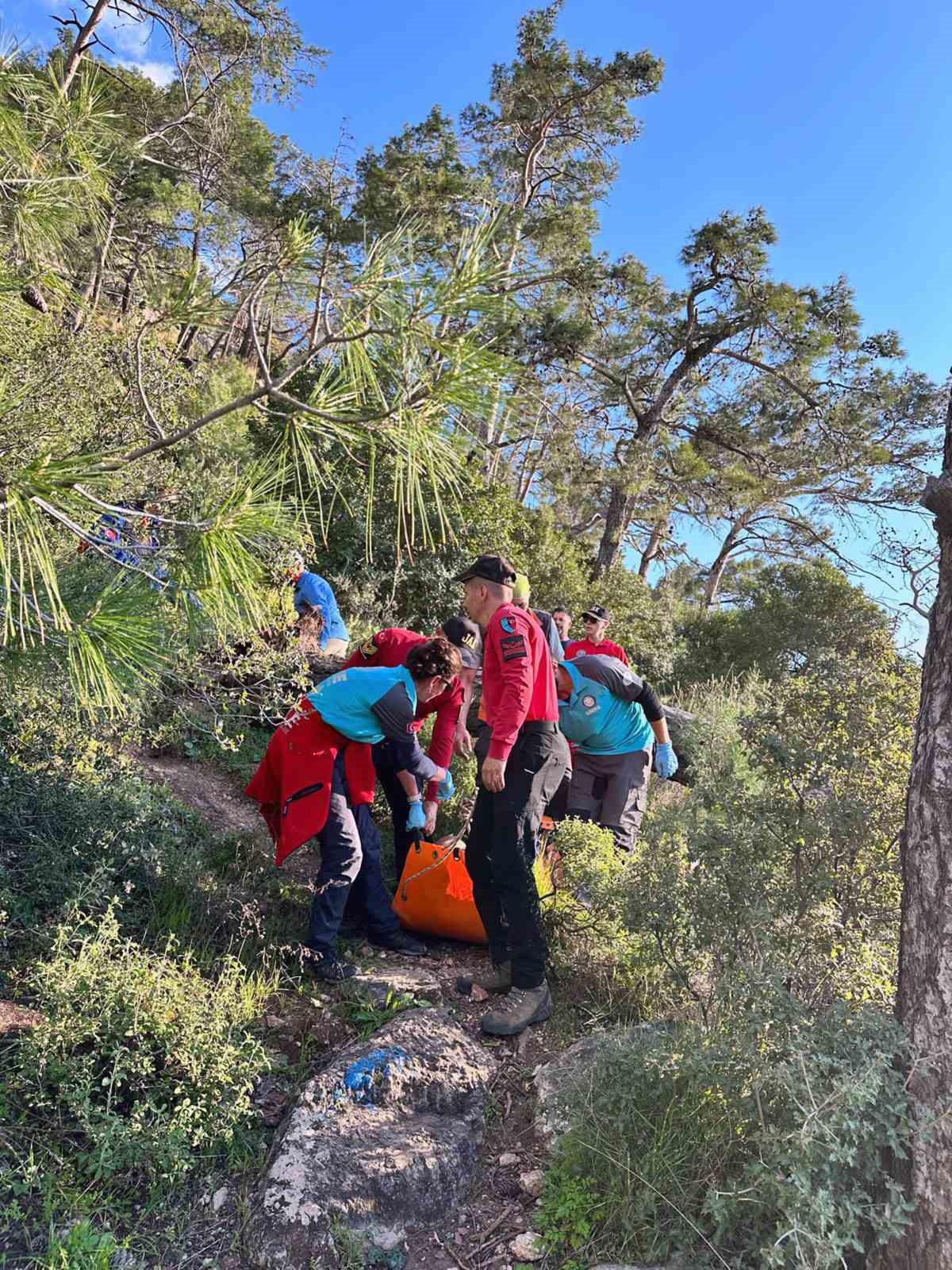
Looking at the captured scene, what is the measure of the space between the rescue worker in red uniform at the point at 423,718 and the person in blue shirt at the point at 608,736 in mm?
675

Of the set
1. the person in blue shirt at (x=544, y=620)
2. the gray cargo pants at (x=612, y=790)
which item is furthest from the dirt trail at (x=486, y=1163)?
the person in blue shirt at (x=544, y=620)

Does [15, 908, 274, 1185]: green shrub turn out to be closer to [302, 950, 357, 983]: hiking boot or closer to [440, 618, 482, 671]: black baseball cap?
[302, 950, 357, 983]: hiking boot

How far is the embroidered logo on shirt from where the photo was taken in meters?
3.23

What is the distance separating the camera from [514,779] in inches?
131

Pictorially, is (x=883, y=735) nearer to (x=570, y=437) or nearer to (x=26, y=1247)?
(x=26, y=1247)

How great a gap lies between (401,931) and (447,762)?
896mm

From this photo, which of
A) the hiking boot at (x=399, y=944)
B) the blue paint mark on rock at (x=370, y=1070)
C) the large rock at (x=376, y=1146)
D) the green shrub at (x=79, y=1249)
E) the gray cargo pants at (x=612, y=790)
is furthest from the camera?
the gray cargo pants at (x=612, y=790)

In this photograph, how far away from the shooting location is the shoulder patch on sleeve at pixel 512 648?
3234mm

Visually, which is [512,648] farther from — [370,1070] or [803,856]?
[370,1070]

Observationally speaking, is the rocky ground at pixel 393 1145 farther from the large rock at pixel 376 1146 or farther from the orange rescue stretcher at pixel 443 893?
the orange rescue stretcher at pixel 443 893

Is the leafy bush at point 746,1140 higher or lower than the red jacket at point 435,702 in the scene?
lower

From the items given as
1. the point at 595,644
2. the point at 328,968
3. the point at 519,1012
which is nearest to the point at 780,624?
the point at 595,644

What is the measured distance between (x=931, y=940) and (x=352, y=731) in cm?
230

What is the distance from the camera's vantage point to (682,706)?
11000 millimetres
